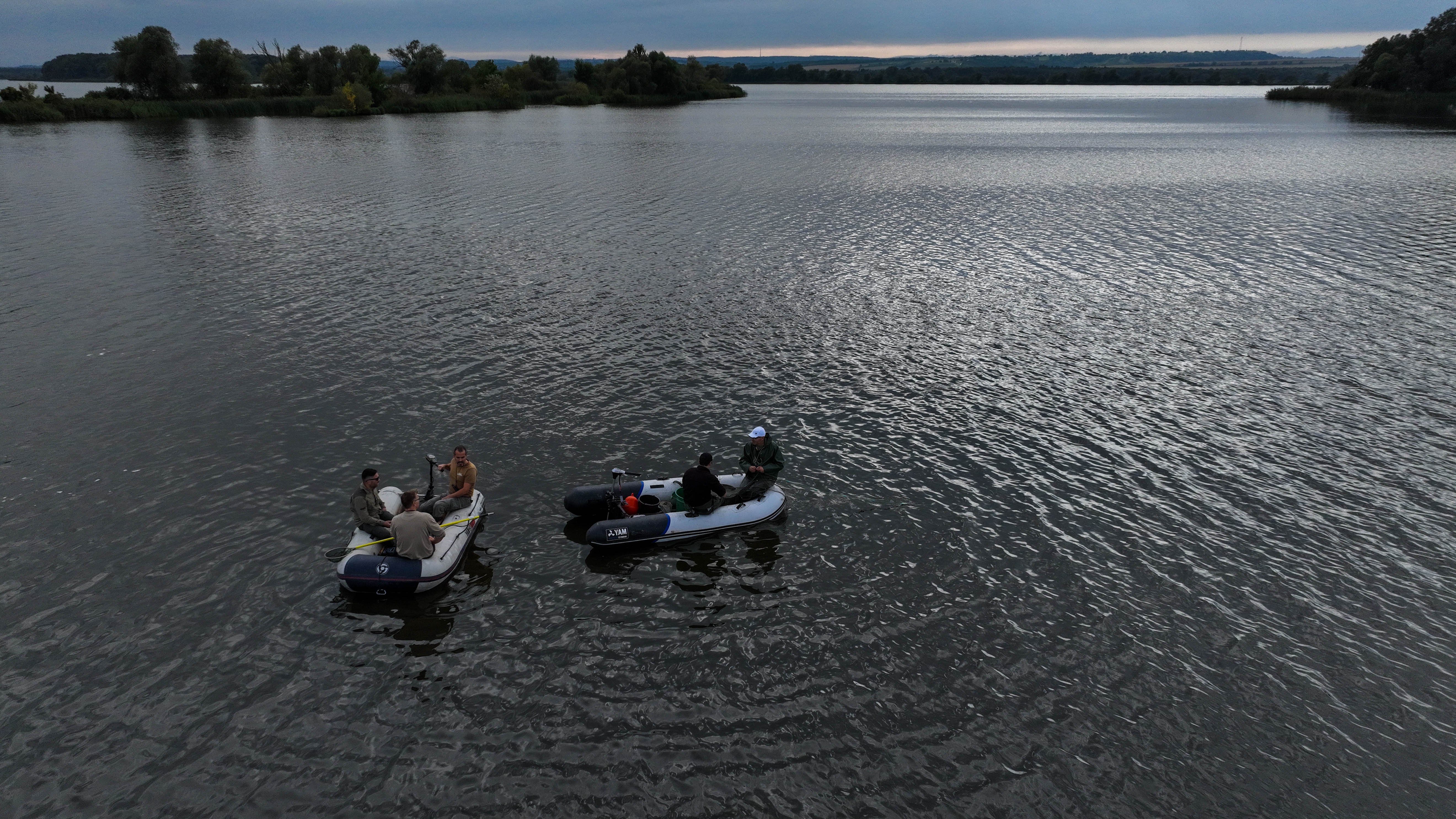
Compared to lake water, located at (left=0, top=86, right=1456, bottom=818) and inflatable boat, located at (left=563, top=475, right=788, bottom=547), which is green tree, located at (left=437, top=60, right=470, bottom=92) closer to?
lake water, located at (left=0, top=86, right=1456, bottom=818)

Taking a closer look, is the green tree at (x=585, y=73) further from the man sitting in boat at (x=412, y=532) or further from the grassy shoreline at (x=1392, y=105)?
the man sitting in boat at (x=412, y=532)

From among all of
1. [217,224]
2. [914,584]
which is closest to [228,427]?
[914,584]

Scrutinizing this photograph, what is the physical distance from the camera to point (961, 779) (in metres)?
10.3

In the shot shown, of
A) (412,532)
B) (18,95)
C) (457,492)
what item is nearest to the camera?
(412,532)

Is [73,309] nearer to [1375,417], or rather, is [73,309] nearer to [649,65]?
[1375,417]

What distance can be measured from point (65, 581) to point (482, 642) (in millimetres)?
7536

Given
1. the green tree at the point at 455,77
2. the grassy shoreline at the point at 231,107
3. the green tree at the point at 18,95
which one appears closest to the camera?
the green tree at the point at 18,95

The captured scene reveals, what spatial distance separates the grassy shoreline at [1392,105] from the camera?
346 feet

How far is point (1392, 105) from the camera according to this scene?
124750 mm

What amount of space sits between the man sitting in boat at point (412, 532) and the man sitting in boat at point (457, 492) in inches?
48.7

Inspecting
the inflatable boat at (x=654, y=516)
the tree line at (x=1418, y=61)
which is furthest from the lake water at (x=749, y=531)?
the tree line at (x=1418, y=61)

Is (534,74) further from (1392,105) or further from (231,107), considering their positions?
(1392,105)

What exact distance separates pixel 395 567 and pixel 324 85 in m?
132

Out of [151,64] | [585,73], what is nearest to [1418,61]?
[585,73]
